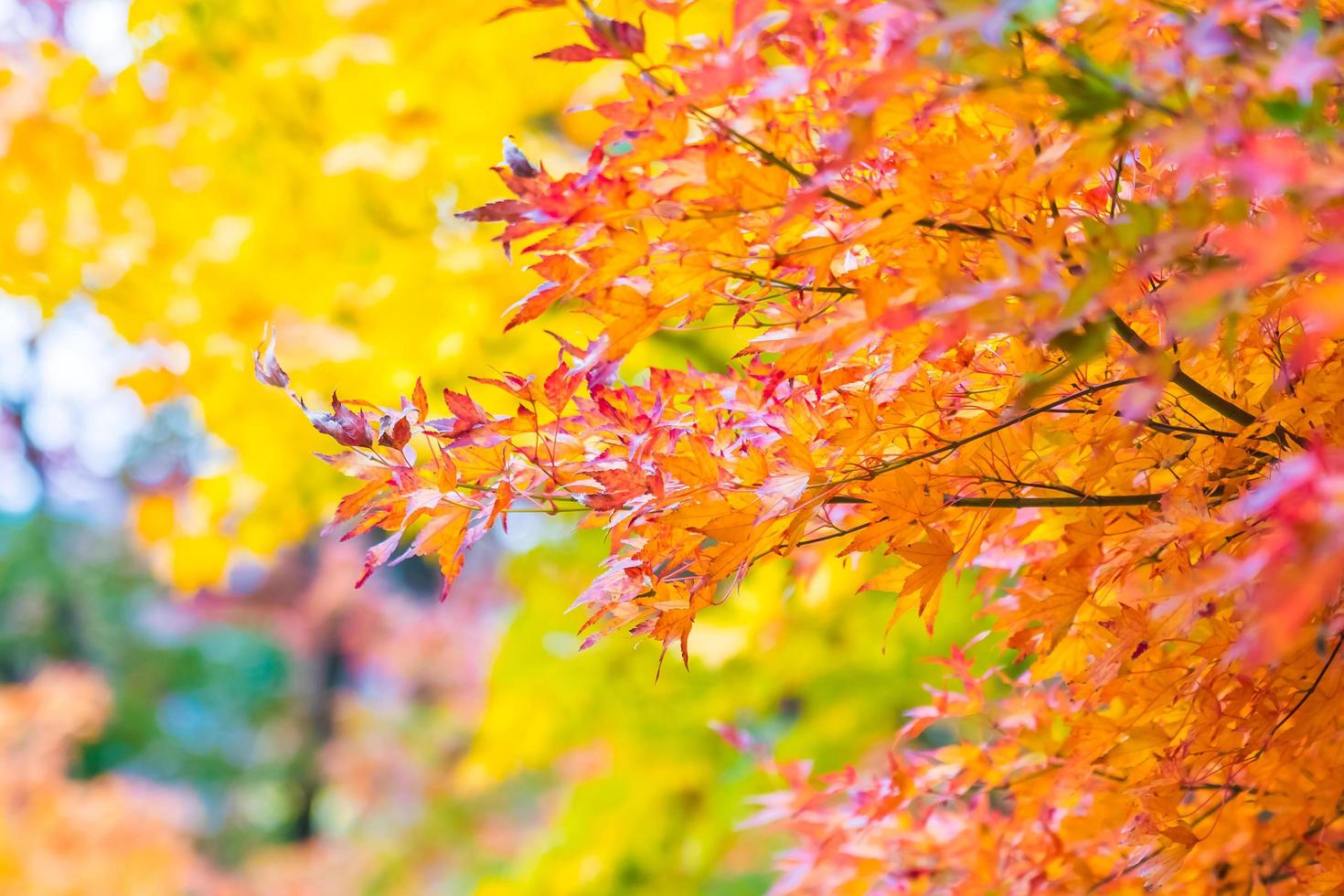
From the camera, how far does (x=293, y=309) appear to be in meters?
2.77

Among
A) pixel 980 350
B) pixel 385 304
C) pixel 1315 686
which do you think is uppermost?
pixel 980 350

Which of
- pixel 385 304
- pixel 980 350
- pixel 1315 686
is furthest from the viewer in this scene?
pixel 385 304

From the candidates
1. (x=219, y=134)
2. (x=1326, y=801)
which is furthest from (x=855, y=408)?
(x=219, y=134)

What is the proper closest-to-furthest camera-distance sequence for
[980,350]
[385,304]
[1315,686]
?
1. [1315,686]
2. [980,350]
3. [385,304]

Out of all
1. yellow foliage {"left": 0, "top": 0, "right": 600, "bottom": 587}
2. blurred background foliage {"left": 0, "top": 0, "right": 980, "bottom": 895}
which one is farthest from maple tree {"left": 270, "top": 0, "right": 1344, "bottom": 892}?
yellow foliage {"left": 0, "top": 0, "right": 600, "bottom": 587}

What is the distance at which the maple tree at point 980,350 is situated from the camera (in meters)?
0.59

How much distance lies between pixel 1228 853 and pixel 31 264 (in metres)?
3.30

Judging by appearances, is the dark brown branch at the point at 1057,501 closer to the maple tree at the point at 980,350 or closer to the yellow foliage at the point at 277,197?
the maple tree at the point at 980,350

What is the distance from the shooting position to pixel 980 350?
3.17ft

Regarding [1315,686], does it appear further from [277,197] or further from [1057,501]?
[277,197]

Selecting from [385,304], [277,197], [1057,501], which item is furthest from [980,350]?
[277,197]

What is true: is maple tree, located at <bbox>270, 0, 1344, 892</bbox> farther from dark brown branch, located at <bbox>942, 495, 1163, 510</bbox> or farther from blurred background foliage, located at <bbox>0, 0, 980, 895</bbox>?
blurred background foliage, located at <bbox>0, 0, 980, 895</bbox>

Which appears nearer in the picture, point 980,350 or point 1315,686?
point 1315,686

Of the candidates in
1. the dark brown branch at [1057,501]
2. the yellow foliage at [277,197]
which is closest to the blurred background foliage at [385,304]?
the yellow foliage at [277,197]
